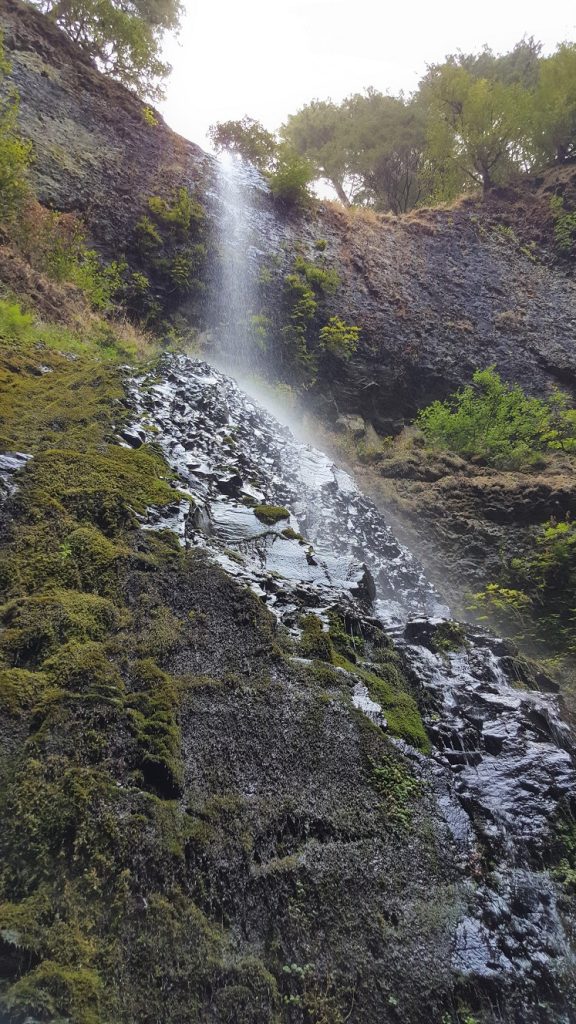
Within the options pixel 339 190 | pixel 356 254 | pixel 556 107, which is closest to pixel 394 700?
pixel 356 254

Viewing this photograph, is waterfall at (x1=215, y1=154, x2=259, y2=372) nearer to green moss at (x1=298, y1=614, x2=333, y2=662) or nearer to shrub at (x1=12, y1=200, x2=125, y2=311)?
shrub at (x1=12, y1=200, x2=125, y2=311)

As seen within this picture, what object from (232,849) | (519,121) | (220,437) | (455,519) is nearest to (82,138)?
(220,437)

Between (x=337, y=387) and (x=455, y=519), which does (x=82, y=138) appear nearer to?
(x=337, y=387)

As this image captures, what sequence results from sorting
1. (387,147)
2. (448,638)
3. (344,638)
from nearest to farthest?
(344,638) < (448,638) < (387,147)

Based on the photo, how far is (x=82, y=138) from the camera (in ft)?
40.7

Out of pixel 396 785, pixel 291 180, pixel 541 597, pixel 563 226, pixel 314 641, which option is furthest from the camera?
pixel 563 226

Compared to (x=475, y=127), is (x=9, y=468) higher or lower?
lower

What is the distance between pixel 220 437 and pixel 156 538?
2711 mm

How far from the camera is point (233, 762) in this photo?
2.71 m

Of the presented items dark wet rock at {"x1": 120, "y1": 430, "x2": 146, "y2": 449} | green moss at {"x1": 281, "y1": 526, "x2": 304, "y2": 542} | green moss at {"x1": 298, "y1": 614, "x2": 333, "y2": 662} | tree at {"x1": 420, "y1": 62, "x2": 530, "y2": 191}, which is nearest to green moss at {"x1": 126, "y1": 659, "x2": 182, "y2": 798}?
green moss at {"x1": 298, "y1": 614, "x2": 333, "y2": 662}

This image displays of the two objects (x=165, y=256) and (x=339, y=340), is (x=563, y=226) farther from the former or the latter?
(x=165, y=256)

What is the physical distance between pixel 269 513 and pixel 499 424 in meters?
8.01

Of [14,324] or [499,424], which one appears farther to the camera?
[499,424]

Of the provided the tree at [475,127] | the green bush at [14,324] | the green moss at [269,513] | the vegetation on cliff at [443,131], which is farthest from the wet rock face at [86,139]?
the tree at [475,127]
